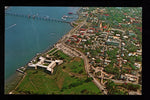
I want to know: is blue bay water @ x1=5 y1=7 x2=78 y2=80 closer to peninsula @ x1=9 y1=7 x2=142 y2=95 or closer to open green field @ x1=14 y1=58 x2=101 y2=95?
peninsula @ x1=9 y1=7 x2=142 y2=95

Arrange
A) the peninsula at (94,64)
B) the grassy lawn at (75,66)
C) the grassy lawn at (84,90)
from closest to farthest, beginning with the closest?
the grassy lawn at (84,90), the peninsula at (94,64), the grassy lawn at (75,66)

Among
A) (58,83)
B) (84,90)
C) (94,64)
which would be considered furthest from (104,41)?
(58,83)

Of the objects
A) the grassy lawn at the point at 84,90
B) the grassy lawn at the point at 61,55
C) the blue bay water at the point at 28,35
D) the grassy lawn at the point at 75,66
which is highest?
the blue bay water at the point at 28,35

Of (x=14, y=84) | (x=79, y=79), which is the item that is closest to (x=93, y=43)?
(x=79, y=79)

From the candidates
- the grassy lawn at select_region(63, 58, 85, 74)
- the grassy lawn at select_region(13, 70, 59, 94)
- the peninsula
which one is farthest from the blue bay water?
the grassy lawn at select_region(63, 58, 85, 74)

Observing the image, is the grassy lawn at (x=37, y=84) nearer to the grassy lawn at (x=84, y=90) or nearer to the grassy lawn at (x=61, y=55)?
the grassy lawn at (x=84, y=90)

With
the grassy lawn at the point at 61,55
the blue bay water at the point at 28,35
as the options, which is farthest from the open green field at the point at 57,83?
the blue bay water at the point at 28,35

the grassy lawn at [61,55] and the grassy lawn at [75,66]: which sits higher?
the grassy lawn at [61,55]
